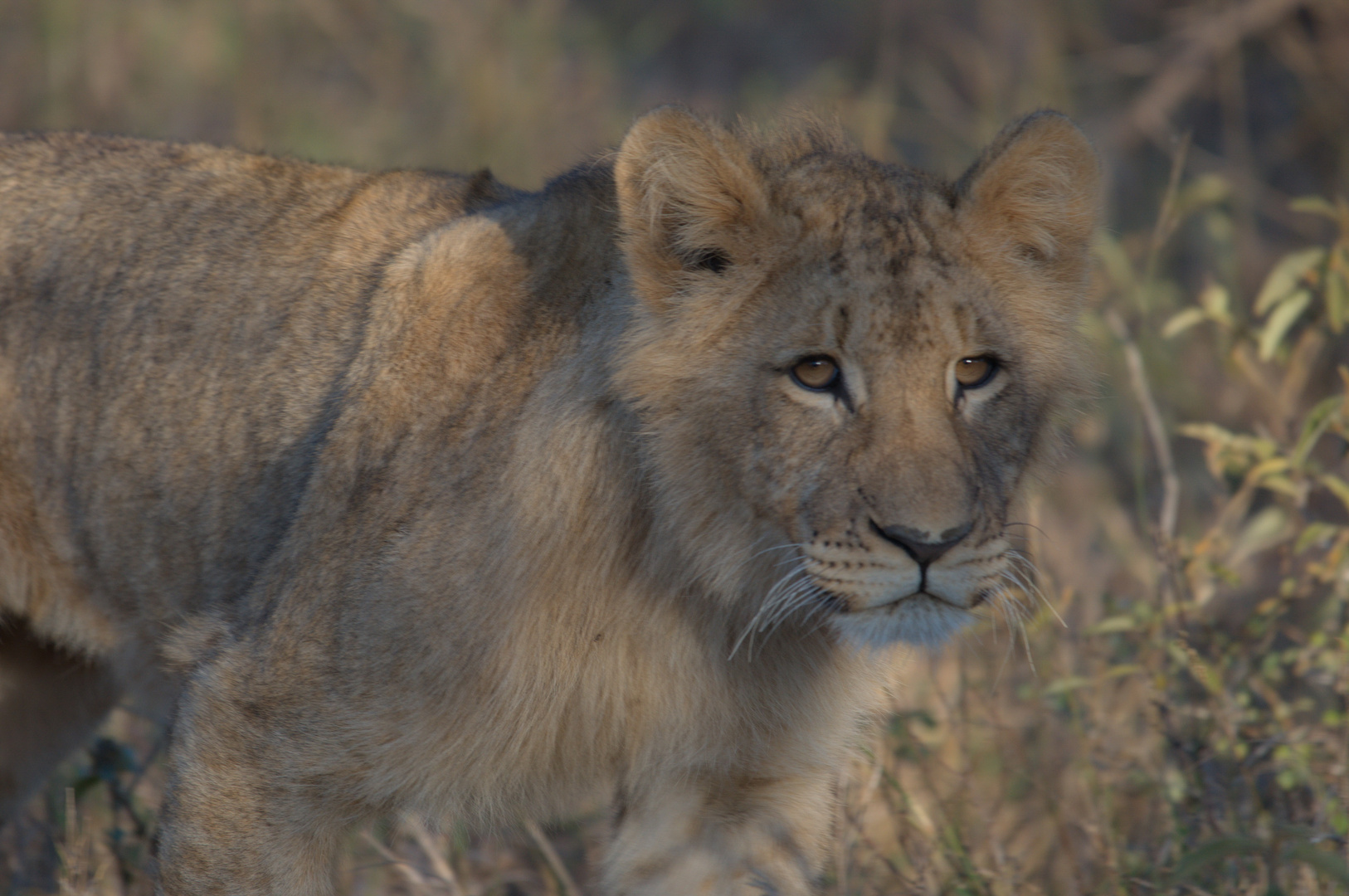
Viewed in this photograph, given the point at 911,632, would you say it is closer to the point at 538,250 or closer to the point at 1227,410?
the point at 538,250

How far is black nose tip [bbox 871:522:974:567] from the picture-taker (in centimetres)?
256

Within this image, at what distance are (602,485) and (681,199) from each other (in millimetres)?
589

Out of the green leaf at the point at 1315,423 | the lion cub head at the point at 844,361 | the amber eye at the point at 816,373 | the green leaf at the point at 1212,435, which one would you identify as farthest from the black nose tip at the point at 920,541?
the green leaf at the point at 1212,435

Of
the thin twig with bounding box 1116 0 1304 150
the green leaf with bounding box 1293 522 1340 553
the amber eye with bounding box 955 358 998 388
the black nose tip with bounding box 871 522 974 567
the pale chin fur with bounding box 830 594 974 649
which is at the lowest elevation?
the pale chin fur with bounding box 830 594 974 649

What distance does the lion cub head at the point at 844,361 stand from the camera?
2.64 metres

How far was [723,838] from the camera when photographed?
10.9 feet

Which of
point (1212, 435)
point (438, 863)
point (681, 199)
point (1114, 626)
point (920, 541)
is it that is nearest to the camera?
point (920, 541)

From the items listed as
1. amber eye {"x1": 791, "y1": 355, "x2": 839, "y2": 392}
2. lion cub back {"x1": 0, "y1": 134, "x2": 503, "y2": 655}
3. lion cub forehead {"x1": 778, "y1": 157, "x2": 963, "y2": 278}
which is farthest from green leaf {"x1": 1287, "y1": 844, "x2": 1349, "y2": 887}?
lion cub back {"x1": 0, "y1": 134, "x2": 503, "y2": 655}

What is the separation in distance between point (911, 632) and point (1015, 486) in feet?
1.45

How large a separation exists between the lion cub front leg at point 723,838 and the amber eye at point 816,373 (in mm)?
999

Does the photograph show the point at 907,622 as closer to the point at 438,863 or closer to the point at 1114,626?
the point at 1114,626

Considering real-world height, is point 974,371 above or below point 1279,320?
below

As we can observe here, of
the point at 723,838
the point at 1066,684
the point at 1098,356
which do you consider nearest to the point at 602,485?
the point at 723,838

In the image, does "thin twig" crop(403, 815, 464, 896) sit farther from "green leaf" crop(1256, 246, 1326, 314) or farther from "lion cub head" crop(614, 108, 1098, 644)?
"green leaf" crop(1256, 246, 1326, 314)
